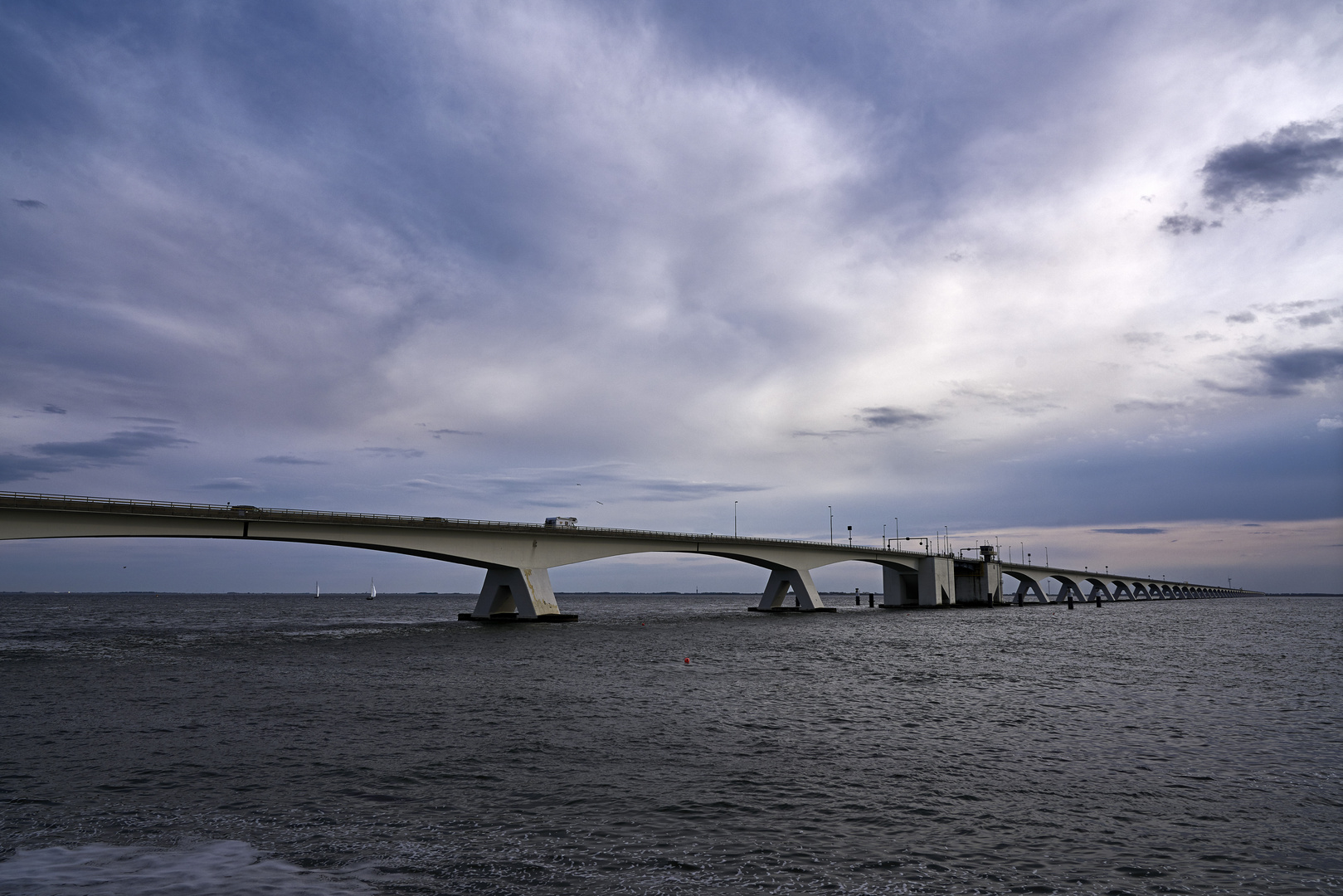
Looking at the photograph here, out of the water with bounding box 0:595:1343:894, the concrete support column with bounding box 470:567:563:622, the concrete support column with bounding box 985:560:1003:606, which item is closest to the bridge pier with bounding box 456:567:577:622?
the concrete support column with bounding box 470:567:563:622

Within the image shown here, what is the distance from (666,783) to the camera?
15078 millimetres

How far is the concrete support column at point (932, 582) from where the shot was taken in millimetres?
143750

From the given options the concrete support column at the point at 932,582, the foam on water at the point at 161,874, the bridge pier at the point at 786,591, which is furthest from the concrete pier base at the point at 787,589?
the foam on water at the point at 161,874

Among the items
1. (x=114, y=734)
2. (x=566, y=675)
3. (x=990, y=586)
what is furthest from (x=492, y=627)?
(x=990, y=586)

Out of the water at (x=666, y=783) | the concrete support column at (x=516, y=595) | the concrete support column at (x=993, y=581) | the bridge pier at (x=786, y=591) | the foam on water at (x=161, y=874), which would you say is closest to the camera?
the foam on water at (x=161, y=874)

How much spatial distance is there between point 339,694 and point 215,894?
20.0 metres

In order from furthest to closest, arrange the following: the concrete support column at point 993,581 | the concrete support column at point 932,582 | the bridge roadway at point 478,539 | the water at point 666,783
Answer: the concrete support column at point 993,581
the concrete support column at point 932,582
the bridge roadway at point 478,539
the water at point 666,783

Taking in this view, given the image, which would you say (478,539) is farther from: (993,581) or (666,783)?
(993,581)

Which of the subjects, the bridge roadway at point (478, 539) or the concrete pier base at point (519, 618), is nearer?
the bridge roadway at point (478, 539)

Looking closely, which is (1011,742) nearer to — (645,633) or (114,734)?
(114,734)

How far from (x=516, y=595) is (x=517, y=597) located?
0.33 meters

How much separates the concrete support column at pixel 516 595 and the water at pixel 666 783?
117 ft

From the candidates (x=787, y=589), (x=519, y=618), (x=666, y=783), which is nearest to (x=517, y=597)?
(x=519, y=618)

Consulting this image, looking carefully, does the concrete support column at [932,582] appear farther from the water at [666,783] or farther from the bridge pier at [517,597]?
the water at [666,783]
